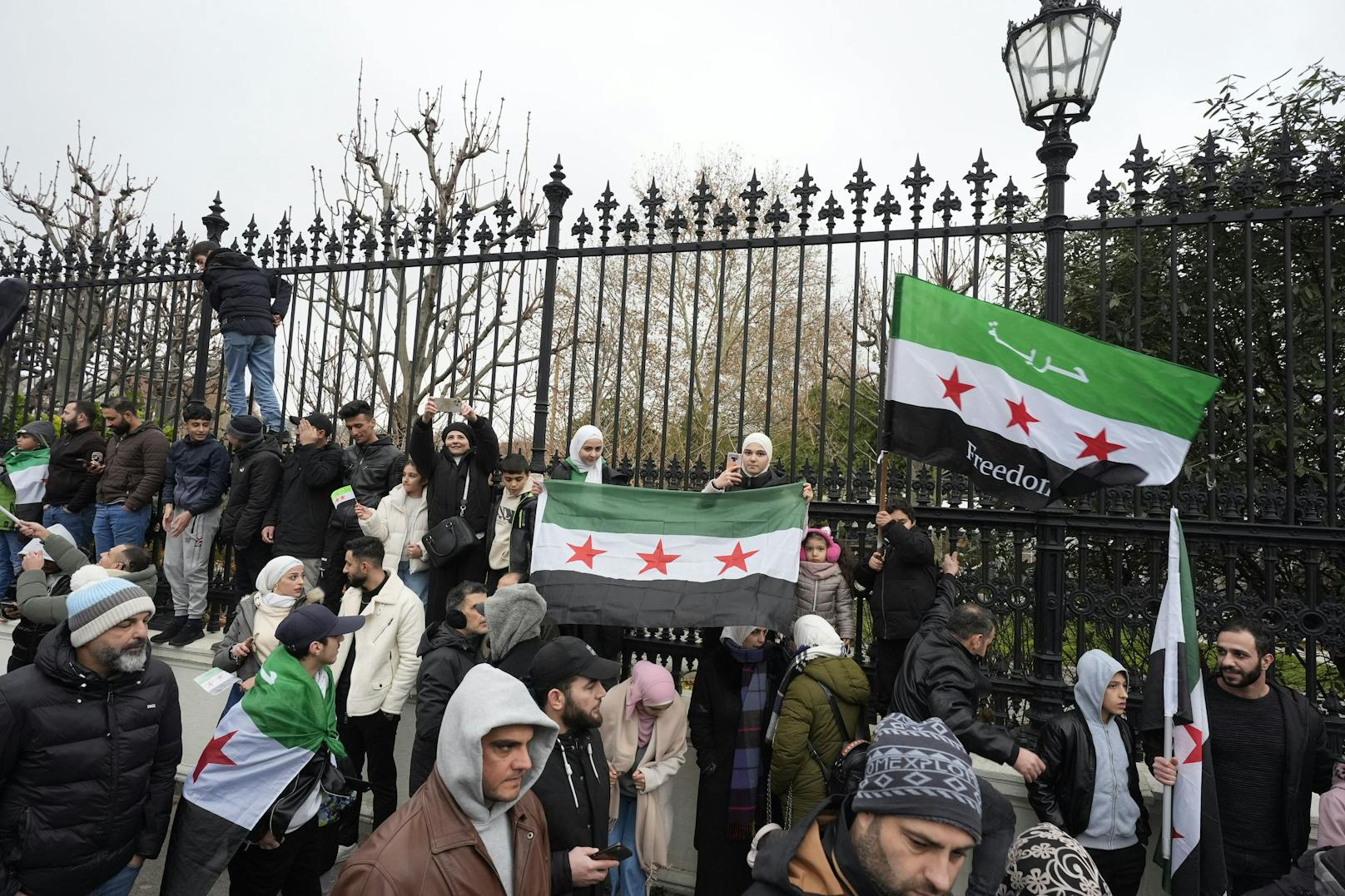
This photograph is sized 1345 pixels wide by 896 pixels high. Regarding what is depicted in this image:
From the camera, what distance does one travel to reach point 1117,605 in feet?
15.1

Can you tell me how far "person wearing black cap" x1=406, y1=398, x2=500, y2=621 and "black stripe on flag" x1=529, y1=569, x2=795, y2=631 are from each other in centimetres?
91

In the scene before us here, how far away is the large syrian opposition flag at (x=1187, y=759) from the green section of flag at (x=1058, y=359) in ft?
2.51

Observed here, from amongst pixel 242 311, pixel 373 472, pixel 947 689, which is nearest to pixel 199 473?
pixel 242 311

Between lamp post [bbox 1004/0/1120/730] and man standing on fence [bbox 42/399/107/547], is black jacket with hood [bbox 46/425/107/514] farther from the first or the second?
lamp post [bbox 1004/0/1120/730]

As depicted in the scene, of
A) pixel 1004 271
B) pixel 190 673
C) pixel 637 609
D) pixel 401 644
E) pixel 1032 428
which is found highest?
pixel 1004 271

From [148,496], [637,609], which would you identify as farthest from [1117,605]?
[148,496]

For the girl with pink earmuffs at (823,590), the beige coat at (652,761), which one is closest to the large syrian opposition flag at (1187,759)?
the girl with pink earmuffs at (823,590)

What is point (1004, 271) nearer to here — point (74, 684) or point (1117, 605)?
point (1117, 605)

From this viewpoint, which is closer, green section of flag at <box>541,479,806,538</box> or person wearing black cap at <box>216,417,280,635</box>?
green section of flag at <box>541,479,806,538</box>

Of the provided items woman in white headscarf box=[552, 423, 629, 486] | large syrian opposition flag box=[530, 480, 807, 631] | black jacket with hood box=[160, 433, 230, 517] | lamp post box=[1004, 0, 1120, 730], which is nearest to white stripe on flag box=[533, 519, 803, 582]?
large syrian opposition flag box=[530, 480, 807, 631]

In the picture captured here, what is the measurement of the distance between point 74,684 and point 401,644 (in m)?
2.00

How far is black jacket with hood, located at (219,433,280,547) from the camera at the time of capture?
21.3 feet

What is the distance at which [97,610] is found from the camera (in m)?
3.48

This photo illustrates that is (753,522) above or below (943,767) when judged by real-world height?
above
